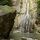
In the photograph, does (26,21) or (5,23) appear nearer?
(5,23)

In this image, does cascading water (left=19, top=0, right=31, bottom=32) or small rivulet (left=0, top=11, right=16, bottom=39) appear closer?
small rivulet (left=0, top=11, right=16, bottom=39)

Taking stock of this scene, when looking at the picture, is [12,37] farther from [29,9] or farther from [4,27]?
[29,9]

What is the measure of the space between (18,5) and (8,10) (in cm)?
72

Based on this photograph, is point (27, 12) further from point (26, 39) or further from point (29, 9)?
point (26, 39)

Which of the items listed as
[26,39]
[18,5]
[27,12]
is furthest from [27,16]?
[26,39]

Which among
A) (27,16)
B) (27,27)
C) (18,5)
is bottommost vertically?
(27,27)

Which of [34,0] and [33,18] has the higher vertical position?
[34,0]

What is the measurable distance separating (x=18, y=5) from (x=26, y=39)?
834 mm

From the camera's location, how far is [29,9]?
111 inches

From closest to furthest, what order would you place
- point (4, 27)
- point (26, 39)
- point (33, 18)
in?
point (4, 27), point (26, 39), point (33, 18)

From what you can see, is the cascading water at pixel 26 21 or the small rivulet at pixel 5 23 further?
the cascading water at pixel 26 21

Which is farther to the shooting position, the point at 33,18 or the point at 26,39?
the point at 33,18

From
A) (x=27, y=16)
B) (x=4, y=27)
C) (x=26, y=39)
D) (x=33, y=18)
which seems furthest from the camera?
(x=33, y=18)

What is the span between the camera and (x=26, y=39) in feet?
8.11
